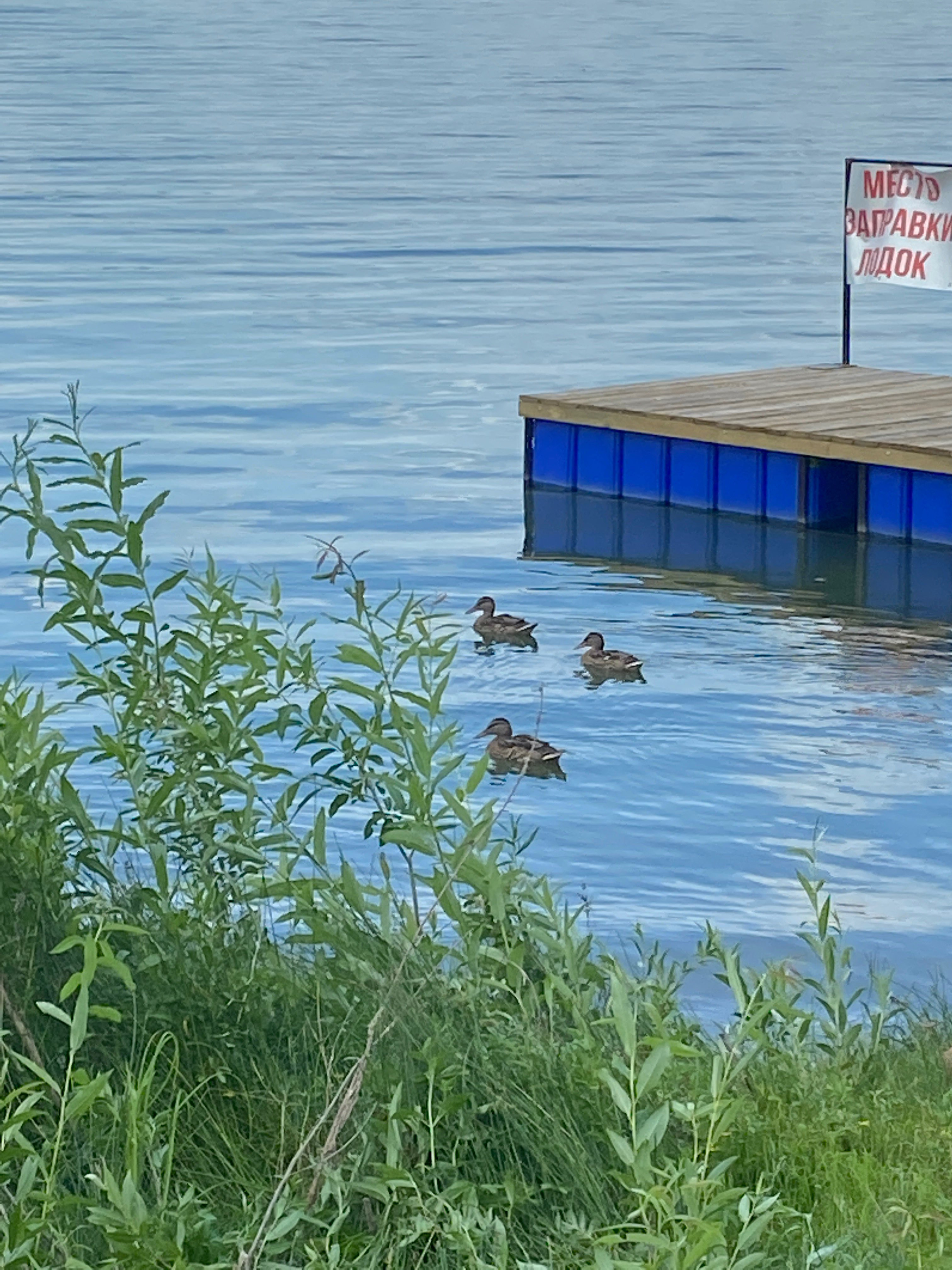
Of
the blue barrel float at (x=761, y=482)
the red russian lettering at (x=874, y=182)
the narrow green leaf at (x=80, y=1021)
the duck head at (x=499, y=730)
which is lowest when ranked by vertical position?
the duck head at (x=499, y=730)

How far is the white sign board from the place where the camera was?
15.8 meters

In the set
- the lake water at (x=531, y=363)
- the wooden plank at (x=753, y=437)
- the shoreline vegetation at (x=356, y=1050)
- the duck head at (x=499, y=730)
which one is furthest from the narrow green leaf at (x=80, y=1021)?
the wooden plank at (x=753, y=437)

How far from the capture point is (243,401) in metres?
21.2

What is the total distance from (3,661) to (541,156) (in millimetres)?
37746

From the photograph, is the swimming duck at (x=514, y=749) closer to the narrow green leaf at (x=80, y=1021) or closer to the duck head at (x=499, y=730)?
the duck head at (x=499, y=730)

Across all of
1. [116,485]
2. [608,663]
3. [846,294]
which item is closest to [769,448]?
[846,294]

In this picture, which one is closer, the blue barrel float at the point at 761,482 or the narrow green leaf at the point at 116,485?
the narrow green leaf at the point at 116,485

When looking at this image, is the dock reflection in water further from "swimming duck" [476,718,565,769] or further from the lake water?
"swimming duck" [476,718,565,769]

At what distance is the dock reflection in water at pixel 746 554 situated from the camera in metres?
13.5

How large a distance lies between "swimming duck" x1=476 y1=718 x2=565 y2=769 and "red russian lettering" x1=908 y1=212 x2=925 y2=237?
668 cm

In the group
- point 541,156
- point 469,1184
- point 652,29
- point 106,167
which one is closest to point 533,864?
point 469,1184

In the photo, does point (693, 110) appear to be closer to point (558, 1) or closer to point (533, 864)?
point (533, 864)

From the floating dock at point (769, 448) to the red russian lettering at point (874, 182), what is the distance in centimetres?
124

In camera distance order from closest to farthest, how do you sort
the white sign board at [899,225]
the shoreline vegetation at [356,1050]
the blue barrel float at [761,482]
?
1. the shoreline vegetation at [356,1050]
2. the blue barrel float at [761,482]
3. the white sign board at [899,225]
